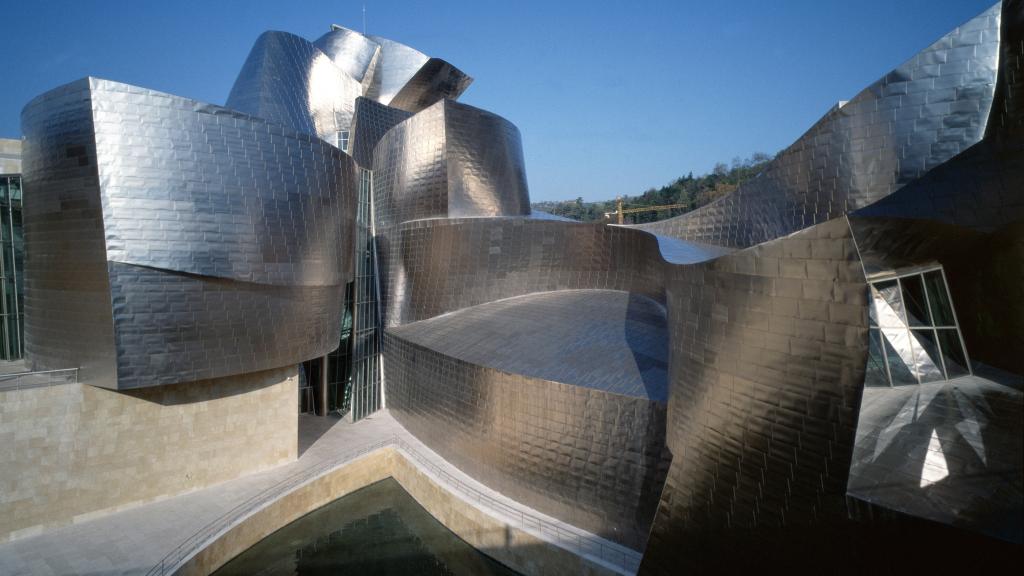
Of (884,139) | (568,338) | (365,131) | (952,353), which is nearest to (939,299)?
(952,353)

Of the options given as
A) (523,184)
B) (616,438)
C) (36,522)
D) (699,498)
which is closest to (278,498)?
(36,522)

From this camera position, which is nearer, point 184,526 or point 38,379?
point 184,526

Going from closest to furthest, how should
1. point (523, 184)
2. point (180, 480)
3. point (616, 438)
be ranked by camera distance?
point (616, 438) → point (180, 480) → point (523, 184)

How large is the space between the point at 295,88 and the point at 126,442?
13721 mm

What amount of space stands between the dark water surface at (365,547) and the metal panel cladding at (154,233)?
368 centimetres

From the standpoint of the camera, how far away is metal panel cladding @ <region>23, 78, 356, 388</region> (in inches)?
364

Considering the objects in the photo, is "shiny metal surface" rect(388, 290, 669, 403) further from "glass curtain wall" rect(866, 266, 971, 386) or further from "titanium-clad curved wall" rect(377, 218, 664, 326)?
"glass curtain wall" rect(866, 266, 971, 386)

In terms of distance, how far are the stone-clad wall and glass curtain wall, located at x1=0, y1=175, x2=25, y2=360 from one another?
5642 mm

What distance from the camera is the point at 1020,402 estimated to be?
512 centimetres

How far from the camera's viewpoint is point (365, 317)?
54.0 feet

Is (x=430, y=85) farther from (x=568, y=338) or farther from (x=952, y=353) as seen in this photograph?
(x=952, y=353)

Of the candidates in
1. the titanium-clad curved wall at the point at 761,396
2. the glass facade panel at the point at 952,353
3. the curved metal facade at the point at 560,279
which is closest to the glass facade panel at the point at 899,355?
the glass facade panel at the point at 952,353

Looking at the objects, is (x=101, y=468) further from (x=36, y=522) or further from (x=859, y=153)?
(x=859, y=153)

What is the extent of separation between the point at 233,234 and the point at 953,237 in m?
11.3
